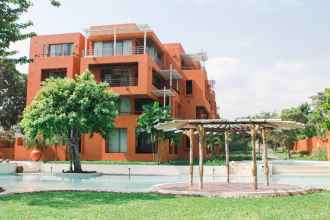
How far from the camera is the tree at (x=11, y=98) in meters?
45.6

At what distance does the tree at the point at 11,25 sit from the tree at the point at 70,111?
1014cm

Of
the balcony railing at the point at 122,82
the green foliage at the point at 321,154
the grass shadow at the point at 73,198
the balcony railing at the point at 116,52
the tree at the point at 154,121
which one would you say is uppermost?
the balcony railing at the point at 116,52

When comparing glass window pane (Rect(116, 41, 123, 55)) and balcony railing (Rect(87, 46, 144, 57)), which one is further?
glass window pane (Rect(116, 41, 123, 55))

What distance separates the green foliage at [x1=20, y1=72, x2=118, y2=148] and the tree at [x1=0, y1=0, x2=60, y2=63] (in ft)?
33.3

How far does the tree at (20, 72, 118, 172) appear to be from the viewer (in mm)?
25531

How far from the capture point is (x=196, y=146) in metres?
45.0

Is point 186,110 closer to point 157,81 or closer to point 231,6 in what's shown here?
point 157,81

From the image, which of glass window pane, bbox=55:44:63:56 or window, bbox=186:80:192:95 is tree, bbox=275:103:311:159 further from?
glass window pane, bbox=55:44:63:56

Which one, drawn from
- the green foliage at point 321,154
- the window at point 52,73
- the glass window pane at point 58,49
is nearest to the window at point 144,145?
the window at point 52,73

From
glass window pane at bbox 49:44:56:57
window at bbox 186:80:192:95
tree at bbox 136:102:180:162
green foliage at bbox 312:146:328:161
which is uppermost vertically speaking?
glass window pane at bbox 49:44:56:57

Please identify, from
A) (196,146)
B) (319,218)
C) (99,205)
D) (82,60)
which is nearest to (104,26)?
(82,60)

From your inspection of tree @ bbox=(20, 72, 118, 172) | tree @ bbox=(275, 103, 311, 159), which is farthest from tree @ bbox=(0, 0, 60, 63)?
tree @ bbox=(275, 103, 311, 159)

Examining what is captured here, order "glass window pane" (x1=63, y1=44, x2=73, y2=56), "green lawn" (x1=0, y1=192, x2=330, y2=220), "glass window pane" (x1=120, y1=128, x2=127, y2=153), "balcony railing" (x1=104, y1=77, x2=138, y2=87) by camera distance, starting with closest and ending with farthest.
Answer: "green lawn" (x1=0, y1=192, x2=330, y2=220) < "glass window pane" (x1=120, y1=128, x2=127, y2=153) < "balcony railing" (x1=104, y1=77, x2=138, y2=87) < "glass window pane" (x1=63, y1=44, x2=73, y2=56)

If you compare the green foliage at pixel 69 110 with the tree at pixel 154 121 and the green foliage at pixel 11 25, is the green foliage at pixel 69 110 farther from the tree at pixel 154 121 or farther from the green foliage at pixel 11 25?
the green foliage at pixel 11 25
